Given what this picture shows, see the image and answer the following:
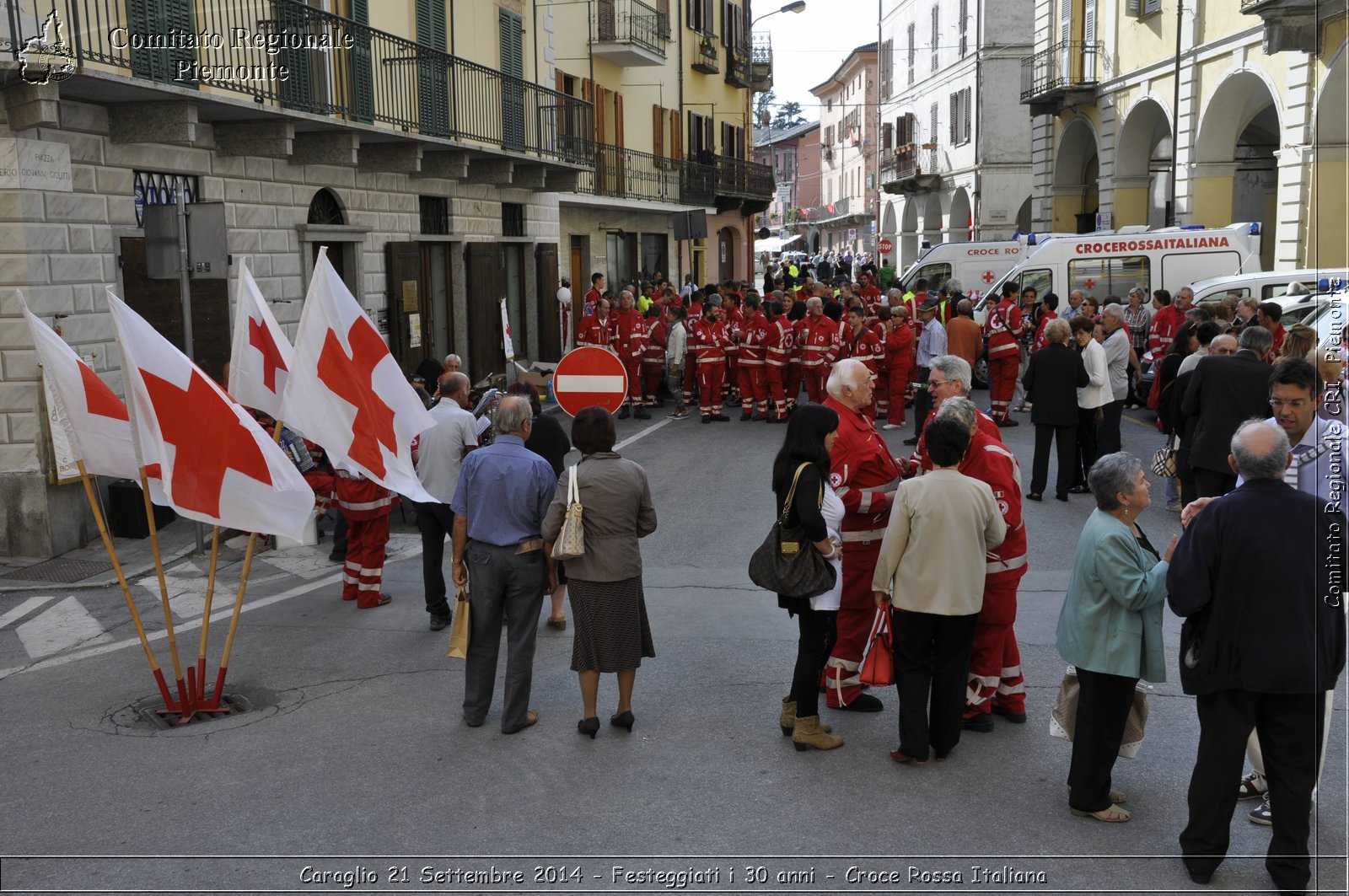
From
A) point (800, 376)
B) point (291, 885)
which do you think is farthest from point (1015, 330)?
point (291, 885)

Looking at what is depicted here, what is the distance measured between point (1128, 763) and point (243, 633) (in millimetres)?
5765

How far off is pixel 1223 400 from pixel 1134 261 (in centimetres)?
1191

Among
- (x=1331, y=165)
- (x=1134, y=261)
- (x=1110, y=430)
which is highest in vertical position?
(x=1331, y=165)

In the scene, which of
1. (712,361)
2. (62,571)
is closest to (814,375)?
(712,361)

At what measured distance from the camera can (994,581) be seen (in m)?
6.35

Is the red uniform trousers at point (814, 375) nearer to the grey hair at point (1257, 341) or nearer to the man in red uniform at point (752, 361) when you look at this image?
the man in red uniform at point (752, 361)

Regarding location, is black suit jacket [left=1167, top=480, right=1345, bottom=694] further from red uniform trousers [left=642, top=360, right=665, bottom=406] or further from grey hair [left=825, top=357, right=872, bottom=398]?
red uniform trousers [left=642, top=360, right=665, bottom=406]

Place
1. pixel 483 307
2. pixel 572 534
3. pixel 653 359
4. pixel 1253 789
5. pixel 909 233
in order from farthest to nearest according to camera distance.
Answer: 1. pixel 909 233
2. pixel 483 307
3. pixel 653 359
4. pixel 572 534
5. pixel 1253 789

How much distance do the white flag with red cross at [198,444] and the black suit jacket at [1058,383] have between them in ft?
26.7

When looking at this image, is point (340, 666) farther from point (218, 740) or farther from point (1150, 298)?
point (1150, 298)

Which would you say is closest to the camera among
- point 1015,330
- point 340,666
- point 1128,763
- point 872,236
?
point 1128,763

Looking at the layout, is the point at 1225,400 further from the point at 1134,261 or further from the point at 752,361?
the point at 1134,261

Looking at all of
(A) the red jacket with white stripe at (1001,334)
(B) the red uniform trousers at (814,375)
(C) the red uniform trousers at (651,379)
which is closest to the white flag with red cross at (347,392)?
(B) the red uniform trousers at (814,375)

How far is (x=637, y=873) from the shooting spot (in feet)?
16.5
